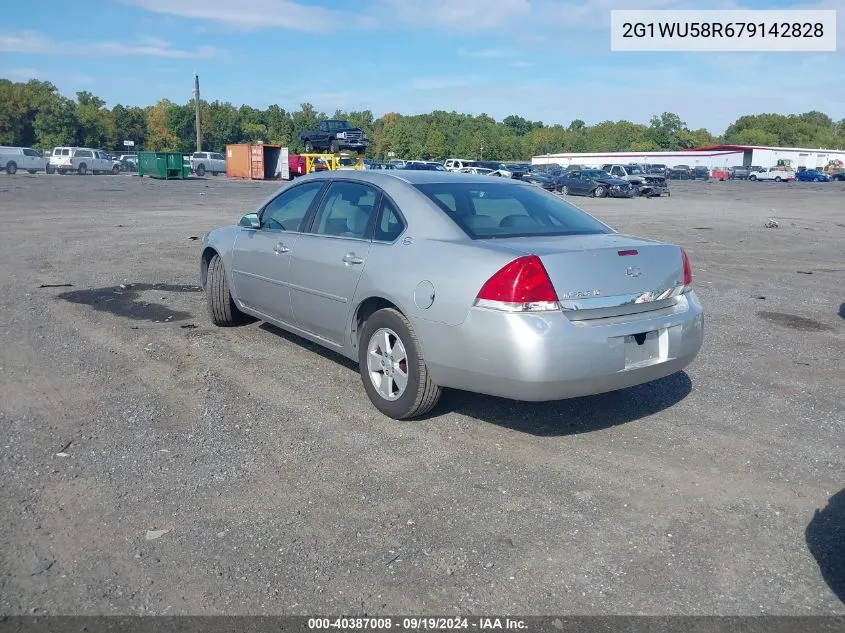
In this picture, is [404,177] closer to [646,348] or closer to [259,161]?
[646,348]

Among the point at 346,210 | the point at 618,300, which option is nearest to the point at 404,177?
the point at 346,210

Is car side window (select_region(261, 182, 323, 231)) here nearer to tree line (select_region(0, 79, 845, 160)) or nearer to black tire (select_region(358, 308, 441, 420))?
black tire (select_region(358, 308, 441, 420))

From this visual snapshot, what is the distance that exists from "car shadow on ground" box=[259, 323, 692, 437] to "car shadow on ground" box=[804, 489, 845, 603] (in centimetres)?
142

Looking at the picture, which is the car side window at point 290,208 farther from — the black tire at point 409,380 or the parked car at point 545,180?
the parked car at point 545,180

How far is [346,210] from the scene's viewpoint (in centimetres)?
555

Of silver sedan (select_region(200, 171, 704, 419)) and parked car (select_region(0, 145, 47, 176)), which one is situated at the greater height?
parked car (select_region(0, 145, 47, 176))

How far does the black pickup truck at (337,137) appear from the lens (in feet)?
143

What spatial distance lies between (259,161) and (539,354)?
173 feet

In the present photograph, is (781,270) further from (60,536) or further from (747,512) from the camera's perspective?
(60,536)

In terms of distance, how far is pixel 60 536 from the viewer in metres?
3.37

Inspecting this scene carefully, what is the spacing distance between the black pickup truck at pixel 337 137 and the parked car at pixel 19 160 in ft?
74.5

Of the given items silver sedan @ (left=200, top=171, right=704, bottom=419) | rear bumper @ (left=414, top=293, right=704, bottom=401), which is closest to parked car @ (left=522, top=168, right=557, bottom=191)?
silver sedan @ (left=200, top=171, right=704, bottom=419)

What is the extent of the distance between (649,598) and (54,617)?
2.32 meters

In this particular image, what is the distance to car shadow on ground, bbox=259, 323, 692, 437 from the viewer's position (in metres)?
4.90
